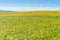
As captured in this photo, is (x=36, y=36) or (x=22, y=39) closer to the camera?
(x=22, y=39)

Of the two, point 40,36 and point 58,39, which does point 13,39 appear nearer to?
point 40,36

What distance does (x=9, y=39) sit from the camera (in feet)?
45.2

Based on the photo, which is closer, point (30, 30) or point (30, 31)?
point (30, 31)

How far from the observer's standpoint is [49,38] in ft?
45.1

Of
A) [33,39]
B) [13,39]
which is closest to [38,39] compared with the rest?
[33,39]

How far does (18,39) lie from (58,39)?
365 centimetres

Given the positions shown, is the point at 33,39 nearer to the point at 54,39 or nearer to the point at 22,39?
the point at 22,39

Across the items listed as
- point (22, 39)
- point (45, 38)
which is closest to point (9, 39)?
point (22, 39)

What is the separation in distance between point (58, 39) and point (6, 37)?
504 cm

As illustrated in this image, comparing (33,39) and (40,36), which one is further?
(40,36)

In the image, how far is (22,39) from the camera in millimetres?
13477

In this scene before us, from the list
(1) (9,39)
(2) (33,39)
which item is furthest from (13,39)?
(2) (33,39)

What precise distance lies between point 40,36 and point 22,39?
198 cm

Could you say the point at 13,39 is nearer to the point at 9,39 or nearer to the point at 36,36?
the point at 9,39
